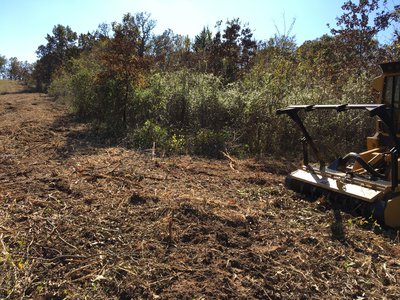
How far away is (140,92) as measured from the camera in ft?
35.8

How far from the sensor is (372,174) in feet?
15.6

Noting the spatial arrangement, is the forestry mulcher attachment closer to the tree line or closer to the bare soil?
the bare soil

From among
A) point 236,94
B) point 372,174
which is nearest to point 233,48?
point 236,94

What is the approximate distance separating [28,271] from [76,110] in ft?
38.2

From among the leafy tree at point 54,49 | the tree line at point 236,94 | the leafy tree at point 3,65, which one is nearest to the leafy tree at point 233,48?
the tree line at point 236,94

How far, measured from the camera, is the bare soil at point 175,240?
3.02m

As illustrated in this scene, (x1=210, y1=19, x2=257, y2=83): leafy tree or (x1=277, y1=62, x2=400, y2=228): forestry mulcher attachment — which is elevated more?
(x1=210, y1=19, x2=257, y2=83): leafy tree

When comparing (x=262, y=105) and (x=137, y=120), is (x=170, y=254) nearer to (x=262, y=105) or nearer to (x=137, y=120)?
(x=262, y=105)

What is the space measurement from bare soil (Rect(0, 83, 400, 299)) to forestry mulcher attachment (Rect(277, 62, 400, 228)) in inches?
7.8

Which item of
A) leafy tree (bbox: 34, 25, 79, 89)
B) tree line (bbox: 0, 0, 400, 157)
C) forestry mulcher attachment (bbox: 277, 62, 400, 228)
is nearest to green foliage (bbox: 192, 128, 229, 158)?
tree line (bbox: 0, 0, 400, 157)

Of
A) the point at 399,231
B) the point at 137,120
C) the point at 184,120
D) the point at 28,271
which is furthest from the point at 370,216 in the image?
the point at 137,120

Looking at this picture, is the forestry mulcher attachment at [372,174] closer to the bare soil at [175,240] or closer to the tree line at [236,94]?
the bare soil at [175,240]

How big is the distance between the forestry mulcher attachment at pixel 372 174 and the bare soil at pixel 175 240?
0.65ft

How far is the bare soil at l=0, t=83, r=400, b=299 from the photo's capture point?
119 inches
